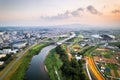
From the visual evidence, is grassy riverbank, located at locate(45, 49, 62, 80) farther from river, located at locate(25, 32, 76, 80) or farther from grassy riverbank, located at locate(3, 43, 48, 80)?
grassy riverbank, located at locate(3, 43, 48, 80)

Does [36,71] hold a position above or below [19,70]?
below

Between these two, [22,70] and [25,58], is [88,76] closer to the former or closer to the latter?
[22,70]

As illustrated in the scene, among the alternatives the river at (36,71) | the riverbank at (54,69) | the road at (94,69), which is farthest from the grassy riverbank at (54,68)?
the road at (94,69)

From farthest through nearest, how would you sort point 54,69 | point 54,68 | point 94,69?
1. point 54,68
2. point 54,69
3. point 94,69

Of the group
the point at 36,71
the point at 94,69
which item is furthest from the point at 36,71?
the point at 94,69

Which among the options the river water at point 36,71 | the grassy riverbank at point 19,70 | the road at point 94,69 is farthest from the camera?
the river water at point 36,71

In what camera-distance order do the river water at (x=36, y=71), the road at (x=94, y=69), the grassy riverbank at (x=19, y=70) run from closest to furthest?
the road at (x=94, y=69), the grassy riverbank at (x=19, y=70), the river water at (x=36, y=71)

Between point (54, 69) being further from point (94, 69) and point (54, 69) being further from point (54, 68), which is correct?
point (94, 69)

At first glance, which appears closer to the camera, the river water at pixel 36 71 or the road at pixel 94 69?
the road at pixel 94 69

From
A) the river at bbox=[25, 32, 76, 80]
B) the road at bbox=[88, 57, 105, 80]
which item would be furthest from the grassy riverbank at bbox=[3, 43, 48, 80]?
the road at bbox=[88, 57, 105, 80]

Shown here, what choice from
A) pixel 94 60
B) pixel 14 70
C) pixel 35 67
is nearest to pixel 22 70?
pixel 14 70

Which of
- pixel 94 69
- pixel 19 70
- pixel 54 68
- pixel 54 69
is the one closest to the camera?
pixel 94 69

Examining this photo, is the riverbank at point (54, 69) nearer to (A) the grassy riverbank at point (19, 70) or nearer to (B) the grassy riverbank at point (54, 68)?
(B) the grassy riverbank at point (54, 68)

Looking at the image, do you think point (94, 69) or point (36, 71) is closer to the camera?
point (94, 69)
